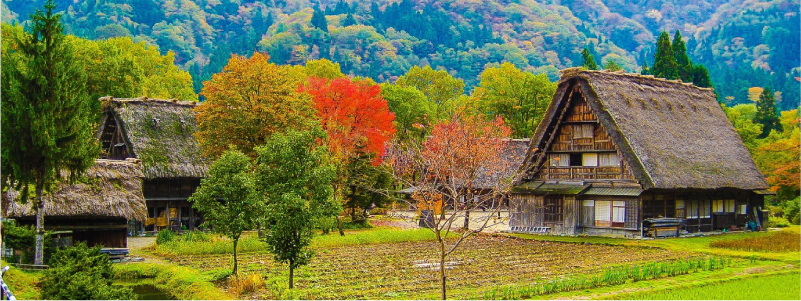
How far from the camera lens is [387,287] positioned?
72.3 ft

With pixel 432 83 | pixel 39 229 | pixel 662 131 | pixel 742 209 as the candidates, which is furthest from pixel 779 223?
→ pixel 39 229

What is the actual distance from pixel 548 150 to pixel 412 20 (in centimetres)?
14625

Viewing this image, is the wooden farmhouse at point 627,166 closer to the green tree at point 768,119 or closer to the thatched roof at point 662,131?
the thatched roof at point 662,131

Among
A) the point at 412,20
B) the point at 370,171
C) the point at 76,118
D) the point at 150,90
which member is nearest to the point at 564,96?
the point at 370,171

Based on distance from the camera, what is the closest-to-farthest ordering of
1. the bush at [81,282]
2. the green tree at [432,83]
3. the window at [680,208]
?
the bush at [81,282] → the window at [680,208] → the green tree at [432,83]

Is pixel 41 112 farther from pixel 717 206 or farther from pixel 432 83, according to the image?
pixel 432 83

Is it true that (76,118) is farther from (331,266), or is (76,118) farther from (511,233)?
(511,233)

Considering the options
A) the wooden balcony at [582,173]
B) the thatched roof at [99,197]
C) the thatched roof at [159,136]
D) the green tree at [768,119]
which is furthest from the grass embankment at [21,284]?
the green tree at [768,119]

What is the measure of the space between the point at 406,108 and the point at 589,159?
26.6 m

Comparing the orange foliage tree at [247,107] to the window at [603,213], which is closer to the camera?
the orange foliage tree at [247,107]

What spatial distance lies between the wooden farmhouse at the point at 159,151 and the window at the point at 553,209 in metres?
19.9

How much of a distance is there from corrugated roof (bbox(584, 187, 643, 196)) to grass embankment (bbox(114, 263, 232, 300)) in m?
21.5

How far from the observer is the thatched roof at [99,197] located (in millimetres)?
28250

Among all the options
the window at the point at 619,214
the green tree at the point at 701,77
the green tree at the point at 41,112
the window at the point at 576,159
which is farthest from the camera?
the green tree at the point at 701,77
